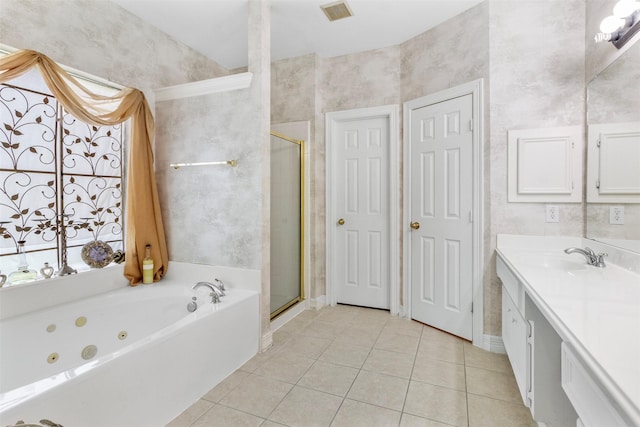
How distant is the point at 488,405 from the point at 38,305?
2.75m

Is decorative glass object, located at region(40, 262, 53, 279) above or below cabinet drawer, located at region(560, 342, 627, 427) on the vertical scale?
above

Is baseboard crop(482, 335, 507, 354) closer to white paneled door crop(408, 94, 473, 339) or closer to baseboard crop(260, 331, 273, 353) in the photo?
white paneled door crop(408, 94, 473, 339)

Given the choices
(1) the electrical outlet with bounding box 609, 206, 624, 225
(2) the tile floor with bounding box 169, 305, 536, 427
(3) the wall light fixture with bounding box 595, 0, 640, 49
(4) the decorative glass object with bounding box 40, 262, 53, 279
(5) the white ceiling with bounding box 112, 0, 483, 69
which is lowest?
(2) the tile floor with bounding box 169, 305, 536, 427

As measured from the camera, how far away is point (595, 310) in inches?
41.0

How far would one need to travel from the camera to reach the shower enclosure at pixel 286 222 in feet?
9.16

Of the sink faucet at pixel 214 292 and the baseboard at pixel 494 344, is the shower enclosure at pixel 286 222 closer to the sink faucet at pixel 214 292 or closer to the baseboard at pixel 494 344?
the sink faucet at pixel 214 292

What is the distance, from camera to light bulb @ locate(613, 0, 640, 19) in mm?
1509

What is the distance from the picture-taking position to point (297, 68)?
3287 mm

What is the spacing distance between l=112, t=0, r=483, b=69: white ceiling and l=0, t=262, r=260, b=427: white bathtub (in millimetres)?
2103

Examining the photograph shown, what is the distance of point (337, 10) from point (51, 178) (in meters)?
2.48

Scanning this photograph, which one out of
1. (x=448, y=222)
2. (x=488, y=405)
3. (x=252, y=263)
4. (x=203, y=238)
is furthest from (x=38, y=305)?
(x=448, y=222)

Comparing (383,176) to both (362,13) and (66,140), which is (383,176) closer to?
(362,13)

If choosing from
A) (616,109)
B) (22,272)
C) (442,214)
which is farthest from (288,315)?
(616,109)

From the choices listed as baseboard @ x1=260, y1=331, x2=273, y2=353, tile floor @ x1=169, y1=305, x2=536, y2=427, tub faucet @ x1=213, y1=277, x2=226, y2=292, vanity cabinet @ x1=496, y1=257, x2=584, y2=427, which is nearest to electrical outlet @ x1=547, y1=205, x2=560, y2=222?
vanity cabinet @ x1=496, y1=257, x2=584, y2=427
